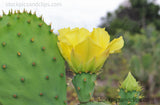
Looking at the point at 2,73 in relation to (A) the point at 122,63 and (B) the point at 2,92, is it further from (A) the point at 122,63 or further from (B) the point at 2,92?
(A) the point at 122,63

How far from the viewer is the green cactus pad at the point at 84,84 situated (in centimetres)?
47

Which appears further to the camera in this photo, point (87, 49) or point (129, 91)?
point (129, 91)

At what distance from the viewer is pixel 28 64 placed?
0.51 metres

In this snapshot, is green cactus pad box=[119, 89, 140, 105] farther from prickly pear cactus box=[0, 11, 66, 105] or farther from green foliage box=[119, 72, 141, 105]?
prickly pear cactus box=[0, 11, 66, 105]

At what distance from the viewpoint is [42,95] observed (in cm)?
50

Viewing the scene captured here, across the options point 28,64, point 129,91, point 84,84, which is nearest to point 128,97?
point 129,91

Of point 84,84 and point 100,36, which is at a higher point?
point 100,36

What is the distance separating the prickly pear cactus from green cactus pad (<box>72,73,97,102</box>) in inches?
2.6

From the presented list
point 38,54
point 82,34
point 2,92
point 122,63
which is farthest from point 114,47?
point 122,63

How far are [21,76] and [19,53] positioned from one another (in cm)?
6

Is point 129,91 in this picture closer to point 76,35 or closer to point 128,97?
point 128,97

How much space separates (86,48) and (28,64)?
16cm

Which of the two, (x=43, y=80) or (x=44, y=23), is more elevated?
(x=44, y=23)

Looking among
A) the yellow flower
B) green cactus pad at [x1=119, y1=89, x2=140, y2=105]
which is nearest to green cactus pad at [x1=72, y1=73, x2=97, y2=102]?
the yellow flower
